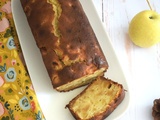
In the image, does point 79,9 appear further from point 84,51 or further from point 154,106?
point 154,106

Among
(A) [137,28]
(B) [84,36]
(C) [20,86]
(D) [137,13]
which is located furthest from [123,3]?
(C) [20,86]

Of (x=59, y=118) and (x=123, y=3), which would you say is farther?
(x=123, y=3)

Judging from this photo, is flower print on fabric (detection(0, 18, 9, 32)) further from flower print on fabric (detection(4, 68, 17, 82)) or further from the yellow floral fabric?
flower print on fabric (detection(4, 68, 17, 82))

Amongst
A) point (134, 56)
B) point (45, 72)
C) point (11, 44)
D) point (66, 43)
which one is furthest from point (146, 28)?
point (11, 44)

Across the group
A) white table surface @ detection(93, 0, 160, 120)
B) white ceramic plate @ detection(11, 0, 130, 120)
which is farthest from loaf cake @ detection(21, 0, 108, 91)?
white table surface @ detection(93, 0, 160, 120)

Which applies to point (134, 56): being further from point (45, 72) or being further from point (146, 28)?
point (45, 72)
